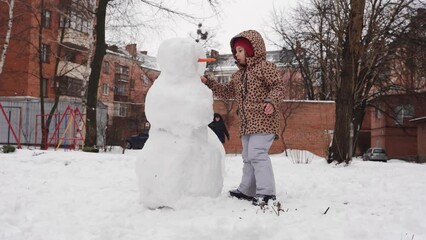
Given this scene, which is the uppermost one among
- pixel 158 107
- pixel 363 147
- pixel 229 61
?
pixel 229 61

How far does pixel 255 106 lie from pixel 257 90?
0.17 meters

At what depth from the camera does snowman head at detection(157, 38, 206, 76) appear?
12.2 ft

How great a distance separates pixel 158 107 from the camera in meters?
3.61

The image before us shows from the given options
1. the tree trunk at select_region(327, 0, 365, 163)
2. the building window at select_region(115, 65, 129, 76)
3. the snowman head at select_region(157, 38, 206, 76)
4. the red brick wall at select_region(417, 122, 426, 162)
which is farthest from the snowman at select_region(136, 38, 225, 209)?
the building window at select_region(115, 65, 129, 76)

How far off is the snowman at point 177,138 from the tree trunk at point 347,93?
18.6 ft

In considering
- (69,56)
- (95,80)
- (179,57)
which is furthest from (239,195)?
(69,56)

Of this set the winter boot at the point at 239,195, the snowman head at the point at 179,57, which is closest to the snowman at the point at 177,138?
the snowman head at the point at 179,57

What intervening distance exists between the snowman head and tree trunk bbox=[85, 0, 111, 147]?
963 cm

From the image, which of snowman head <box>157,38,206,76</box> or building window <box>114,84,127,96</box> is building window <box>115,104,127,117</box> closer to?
building window <box>114,84,127,96</box>

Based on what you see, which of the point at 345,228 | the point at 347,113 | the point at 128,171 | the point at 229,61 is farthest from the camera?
the point at 229,61

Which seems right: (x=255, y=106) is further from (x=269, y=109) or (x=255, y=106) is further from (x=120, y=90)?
(x=120, y=90)

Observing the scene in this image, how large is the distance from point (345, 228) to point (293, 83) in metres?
29.6

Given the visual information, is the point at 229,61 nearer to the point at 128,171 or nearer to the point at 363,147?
the point at 363,147

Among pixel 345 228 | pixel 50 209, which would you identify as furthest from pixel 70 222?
pixel 345 228
